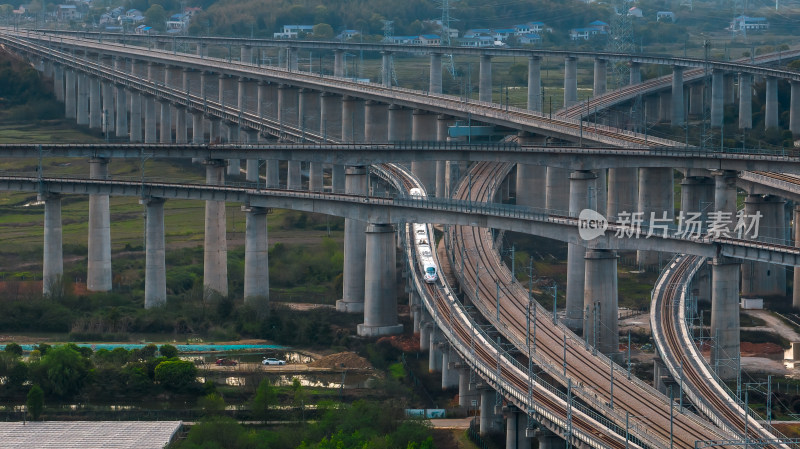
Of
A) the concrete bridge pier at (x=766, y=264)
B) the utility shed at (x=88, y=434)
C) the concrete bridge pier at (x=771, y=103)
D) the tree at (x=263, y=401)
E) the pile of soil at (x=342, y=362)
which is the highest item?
the concrete bridge pier at (x=771, y=103)

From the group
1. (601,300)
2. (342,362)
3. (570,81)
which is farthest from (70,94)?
(601,300)

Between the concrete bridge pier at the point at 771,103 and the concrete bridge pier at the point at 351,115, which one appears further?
the concrete bridge pier at the point at 771,103

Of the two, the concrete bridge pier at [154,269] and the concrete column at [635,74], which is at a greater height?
the concrete column at [635,74]

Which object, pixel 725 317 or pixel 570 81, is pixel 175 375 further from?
pixel 570 81

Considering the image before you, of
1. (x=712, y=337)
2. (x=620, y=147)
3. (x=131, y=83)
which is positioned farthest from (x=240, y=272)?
(x=131, y=83)

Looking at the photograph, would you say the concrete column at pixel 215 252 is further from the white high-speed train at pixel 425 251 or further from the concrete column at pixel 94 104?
the concrete column at pixel 94 104

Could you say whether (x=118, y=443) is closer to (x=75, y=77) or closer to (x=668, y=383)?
(x=668, y=383)

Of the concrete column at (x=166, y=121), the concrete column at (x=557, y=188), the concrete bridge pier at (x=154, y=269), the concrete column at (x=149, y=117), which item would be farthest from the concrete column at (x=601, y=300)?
the concrete column at (x=149, y=117)

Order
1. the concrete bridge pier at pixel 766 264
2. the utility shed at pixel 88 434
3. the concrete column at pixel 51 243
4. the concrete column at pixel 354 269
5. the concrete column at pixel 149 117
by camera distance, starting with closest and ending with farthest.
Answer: the utility shed at pixel 88 434, the concrete column at pixel 354 269, the concrete column at pixel 51 243, the concrete bridge pier at pixel 766 264, the concrete column at pixel 149 117
